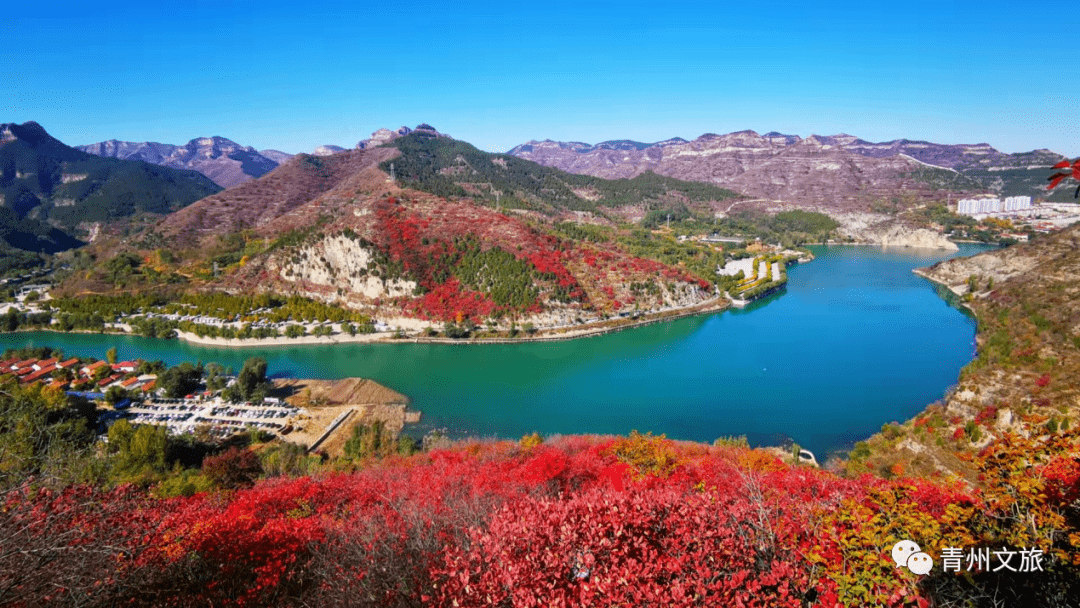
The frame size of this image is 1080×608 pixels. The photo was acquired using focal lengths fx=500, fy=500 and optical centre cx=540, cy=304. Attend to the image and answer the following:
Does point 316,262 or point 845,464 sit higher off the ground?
point 316,262

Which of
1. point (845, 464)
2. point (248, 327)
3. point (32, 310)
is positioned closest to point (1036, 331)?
point (845, 464)

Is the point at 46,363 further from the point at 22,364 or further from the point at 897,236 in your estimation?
the point at 897,236

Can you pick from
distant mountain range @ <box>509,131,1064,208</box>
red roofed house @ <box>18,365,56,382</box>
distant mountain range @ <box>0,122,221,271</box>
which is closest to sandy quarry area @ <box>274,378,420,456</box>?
red roofed house @ <box>18,365,56,382</box>

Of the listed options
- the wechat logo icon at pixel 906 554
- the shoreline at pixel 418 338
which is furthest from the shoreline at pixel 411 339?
the wechat logo icon at pixel 906 554

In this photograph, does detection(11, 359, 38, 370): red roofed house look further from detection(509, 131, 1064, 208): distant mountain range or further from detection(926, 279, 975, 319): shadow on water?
detection(509, 131, 1064, 208): distant mountain range

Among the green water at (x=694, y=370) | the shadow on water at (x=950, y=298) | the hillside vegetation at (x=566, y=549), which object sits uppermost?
the hillside vegetation at (x=566, y=549)

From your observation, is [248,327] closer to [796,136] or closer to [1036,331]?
[1036,331]

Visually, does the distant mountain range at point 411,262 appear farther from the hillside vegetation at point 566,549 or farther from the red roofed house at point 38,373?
the hillside vegetation at point 566,549
